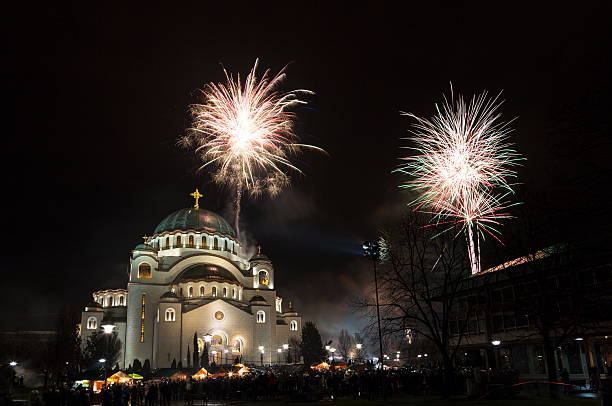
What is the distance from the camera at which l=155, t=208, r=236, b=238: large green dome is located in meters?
72.3

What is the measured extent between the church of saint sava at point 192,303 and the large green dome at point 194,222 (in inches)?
5.8

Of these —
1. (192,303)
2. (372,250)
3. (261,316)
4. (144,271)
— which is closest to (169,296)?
(192,303)

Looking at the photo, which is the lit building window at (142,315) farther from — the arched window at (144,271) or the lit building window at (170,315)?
the lit building window at (170,315)

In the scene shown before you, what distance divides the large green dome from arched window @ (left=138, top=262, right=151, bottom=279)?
7832mm

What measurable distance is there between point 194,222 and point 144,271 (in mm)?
11002

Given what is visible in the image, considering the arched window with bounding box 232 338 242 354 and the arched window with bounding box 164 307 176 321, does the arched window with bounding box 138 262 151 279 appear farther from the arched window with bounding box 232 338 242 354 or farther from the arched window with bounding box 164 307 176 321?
the arched window with bounding box 232 338 242 354

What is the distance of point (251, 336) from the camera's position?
61438 millimetres

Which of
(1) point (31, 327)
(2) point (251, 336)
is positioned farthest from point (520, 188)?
(1) point (31, 327)

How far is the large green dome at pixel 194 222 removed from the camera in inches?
2847

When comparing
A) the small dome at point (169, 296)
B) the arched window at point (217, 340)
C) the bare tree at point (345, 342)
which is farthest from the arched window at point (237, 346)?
the bare tree at point (345, 342)

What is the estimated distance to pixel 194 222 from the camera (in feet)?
240

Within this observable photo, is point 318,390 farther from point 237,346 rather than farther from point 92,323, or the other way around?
point 92,323

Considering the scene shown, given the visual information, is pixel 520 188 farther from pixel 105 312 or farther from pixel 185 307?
pixel 105 312

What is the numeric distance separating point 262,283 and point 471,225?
52.6 metres
